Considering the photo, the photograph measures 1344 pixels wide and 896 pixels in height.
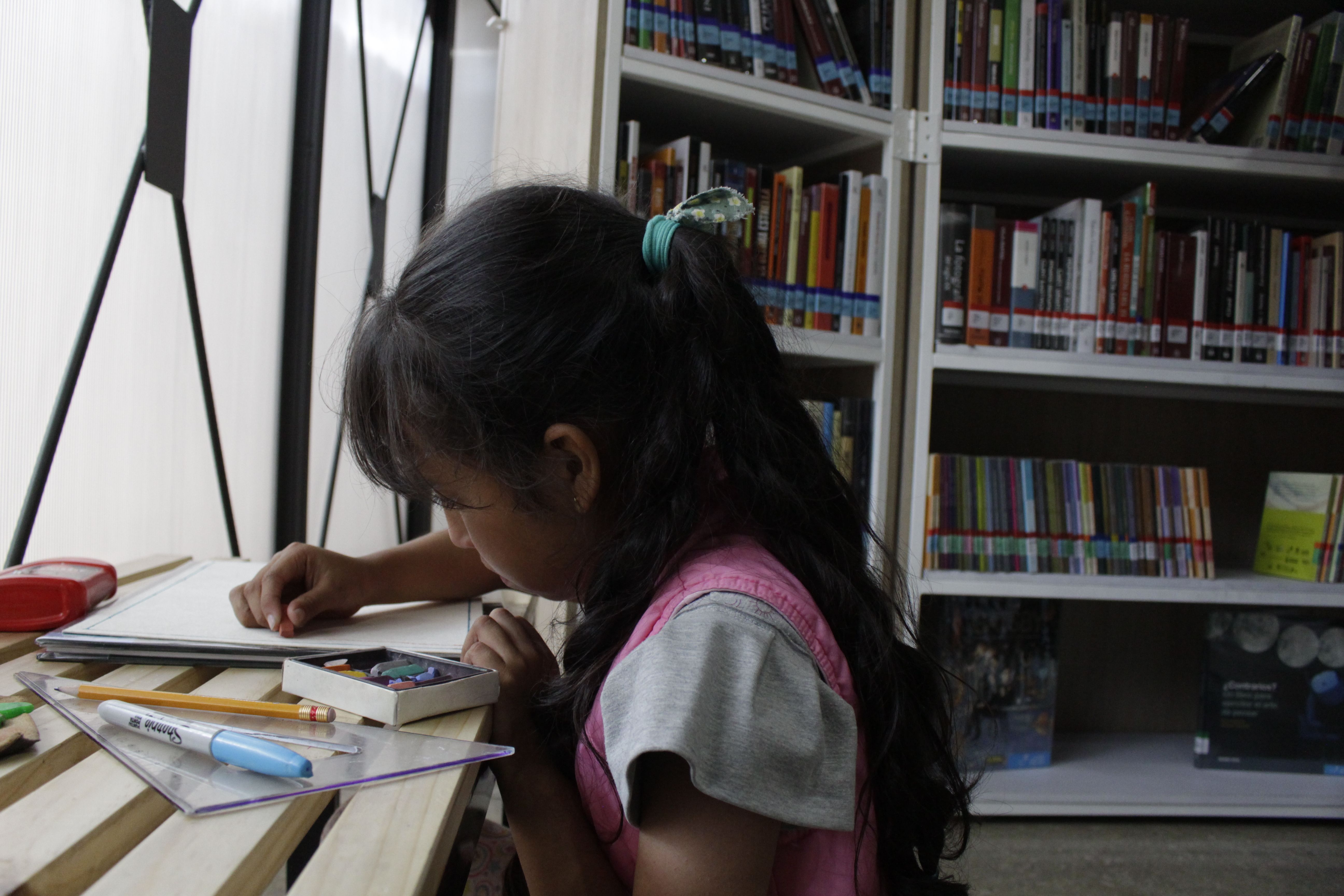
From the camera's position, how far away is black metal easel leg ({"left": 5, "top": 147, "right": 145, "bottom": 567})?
2.80ft

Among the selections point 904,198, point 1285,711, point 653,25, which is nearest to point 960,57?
point 904,198

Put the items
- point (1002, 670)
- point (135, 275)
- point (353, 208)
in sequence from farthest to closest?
point (353, 208), point (1002, 670), point (135, 275)

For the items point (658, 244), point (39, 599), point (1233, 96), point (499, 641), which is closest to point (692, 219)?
point (658, 244)

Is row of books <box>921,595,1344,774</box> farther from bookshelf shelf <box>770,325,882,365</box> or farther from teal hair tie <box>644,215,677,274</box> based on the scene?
teal hair tie <box>644,215,677,274</box>

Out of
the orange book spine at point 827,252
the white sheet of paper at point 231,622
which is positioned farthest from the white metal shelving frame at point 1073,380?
the white sheet of paper at point 231,622

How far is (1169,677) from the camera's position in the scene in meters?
2.08

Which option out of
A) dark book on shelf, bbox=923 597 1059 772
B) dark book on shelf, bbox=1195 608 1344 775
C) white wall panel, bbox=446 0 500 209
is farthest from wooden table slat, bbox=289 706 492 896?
white wall panel, bbox=446 0 500 209

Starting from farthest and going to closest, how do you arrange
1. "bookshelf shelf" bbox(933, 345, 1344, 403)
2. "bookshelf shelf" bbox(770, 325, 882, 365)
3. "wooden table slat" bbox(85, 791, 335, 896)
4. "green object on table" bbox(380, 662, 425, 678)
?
"bookshelf shelf" bbox(933, 345, 1344, 403) < "bookshelf shelf" bbox(770, 325, 882, 365) < "green object on table" bbox(380, 662, 425, 678) < "wooden table slat" bbox(85, 791, 335, 896)

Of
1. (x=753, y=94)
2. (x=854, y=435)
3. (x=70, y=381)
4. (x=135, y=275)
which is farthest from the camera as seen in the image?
(x=854, y=435)

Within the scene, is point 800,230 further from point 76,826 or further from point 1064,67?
point 76,826

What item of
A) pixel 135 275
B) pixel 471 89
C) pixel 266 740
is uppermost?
pixel 471 89

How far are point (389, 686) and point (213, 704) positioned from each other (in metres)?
0.09

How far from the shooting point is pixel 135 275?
1052 millimetres

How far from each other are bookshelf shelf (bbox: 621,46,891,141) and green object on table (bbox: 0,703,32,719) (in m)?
1.18
